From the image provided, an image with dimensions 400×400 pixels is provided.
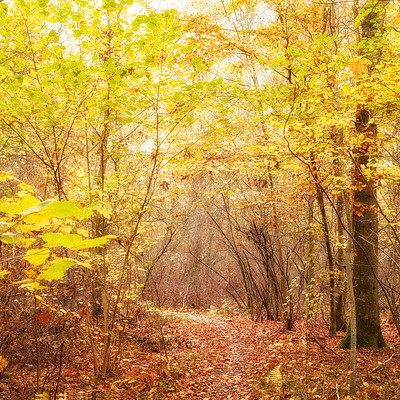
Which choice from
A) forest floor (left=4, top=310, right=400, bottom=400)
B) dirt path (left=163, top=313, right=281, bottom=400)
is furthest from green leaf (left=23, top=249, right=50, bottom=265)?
dirt path (left=163, top=313, right=281, bottom=400)

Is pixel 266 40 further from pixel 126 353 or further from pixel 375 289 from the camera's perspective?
pixel 126 353

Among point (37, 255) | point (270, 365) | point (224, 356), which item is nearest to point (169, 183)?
point (270, 365)

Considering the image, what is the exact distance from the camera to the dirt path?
504cm

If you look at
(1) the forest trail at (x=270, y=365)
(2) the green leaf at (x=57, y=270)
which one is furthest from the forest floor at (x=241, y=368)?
(2) the green leaf at (x=57, y=270)

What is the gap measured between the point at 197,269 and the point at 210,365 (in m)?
10.9

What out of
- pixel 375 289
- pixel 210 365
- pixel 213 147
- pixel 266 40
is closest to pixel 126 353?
pixel 210 365

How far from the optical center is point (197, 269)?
17203 mm

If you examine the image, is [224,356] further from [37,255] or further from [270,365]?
[37,255]

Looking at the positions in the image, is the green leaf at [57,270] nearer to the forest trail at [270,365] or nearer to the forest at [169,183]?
the forest at [169,183]

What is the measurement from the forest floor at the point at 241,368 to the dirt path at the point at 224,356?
16 mm

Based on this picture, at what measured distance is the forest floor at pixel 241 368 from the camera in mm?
4477

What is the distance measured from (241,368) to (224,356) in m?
0.95

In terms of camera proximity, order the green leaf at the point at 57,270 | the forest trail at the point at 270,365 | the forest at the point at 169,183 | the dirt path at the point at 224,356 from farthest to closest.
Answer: the dirt path at the point at 224,356
the forest trail at the point at 270,365
the forest at the point at 169,183
the green leaf at the point at 57,270

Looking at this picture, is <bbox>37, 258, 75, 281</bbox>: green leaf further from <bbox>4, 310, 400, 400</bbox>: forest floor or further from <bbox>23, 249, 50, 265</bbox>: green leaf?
<bbox>4, 310, 400, 400</bbox>: forest floor
